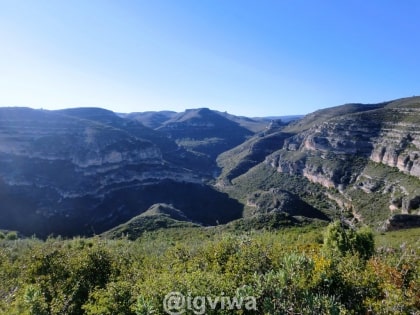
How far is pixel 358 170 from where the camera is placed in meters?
151

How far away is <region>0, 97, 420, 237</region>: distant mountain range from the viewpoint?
5054 inches

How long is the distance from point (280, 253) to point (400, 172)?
11923 cm

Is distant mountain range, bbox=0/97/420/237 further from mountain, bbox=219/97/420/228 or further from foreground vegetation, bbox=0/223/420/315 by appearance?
foreground vegetation, bbox=0/223/420/315

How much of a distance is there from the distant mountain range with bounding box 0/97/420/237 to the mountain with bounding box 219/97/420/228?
1.72 ft

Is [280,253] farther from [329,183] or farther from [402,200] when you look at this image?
[329,183]

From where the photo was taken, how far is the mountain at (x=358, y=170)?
121 m

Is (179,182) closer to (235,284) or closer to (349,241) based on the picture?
(349,241)

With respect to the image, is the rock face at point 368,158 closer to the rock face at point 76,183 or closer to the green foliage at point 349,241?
the rock face at point 76,183

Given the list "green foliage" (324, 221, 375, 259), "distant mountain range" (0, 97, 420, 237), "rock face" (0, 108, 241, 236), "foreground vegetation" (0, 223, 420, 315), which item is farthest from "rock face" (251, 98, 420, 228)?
"foreground vegetation" (0, 223, 420, 315)

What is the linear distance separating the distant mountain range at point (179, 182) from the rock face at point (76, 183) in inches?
18.1

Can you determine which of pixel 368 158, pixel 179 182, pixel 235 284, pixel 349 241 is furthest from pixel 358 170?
pixel 235 284

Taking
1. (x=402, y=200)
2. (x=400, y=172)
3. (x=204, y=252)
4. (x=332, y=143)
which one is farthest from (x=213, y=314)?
(x=332, y=143)

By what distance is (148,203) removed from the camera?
168 meters

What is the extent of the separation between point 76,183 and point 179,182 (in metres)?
55.8
